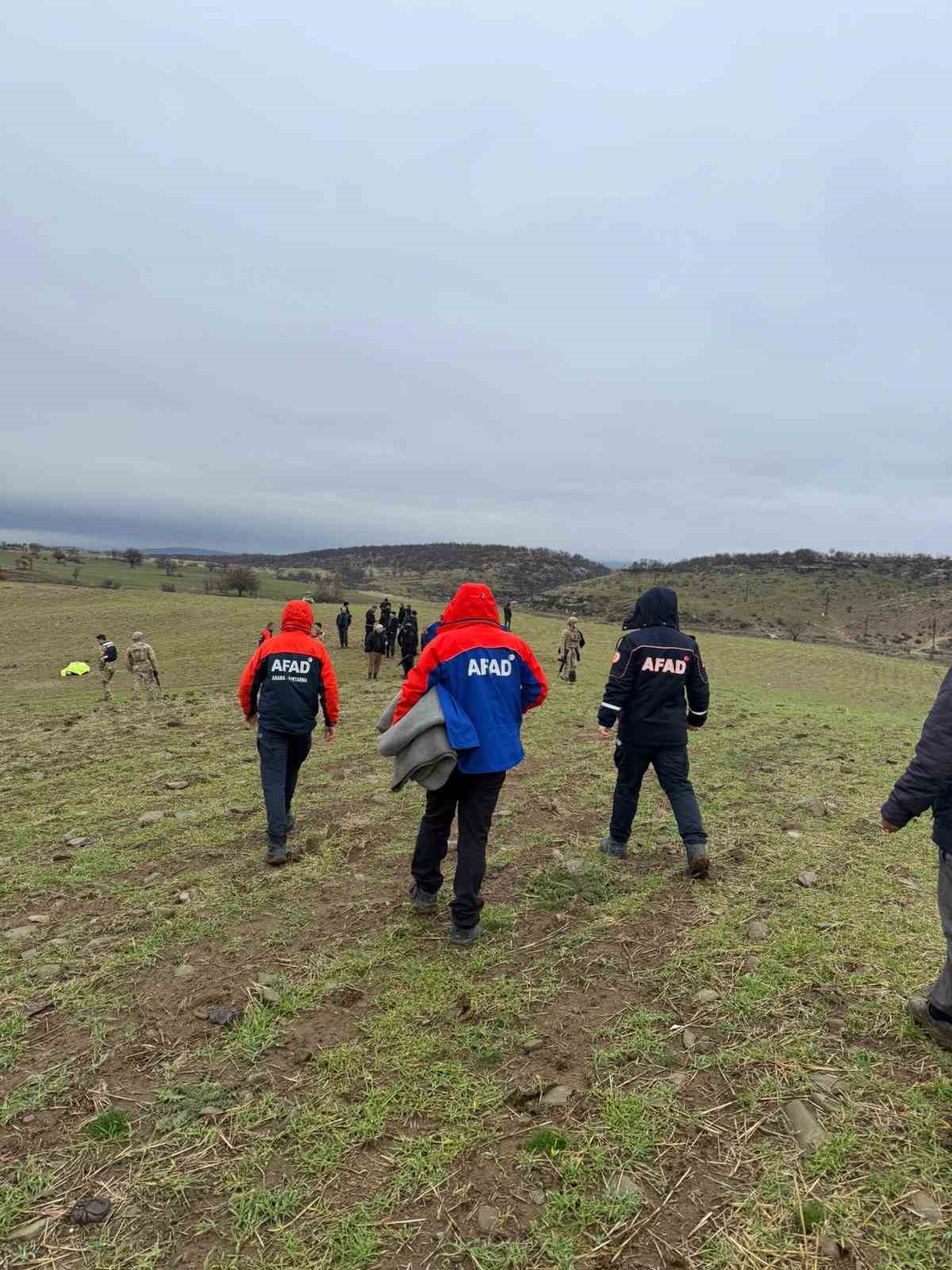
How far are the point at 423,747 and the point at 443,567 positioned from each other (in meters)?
123

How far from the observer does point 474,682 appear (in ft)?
14.0

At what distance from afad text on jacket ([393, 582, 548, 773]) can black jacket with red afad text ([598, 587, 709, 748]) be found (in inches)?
41.1

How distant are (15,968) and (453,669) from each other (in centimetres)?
346

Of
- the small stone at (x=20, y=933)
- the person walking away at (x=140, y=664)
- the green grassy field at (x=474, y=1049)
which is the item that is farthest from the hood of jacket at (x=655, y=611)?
the person walking away at (x=140, y=664)

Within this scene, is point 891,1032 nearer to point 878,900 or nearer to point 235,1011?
point 878,900

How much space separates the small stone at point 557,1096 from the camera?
2881 mm

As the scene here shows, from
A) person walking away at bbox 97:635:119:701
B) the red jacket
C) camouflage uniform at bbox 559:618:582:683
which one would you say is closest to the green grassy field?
the red jacket

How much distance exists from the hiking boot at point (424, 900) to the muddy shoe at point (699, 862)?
6.91ft

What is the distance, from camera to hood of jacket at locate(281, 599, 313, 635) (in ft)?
19.5

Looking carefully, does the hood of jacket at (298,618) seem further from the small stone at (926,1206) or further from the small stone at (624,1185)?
the small stone at (926,1206)

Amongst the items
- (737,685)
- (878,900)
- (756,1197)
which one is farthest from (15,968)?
(737,685)

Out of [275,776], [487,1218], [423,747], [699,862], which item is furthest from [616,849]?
[487,1218]

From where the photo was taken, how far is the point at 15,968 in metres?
4.13

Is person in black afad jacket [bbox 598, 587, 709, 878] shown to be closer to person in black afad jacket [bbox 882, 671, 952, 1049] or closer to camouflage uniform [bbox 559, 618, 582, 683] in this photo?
person in black afad jacket [bbox 882, 671, 952, 1049]
